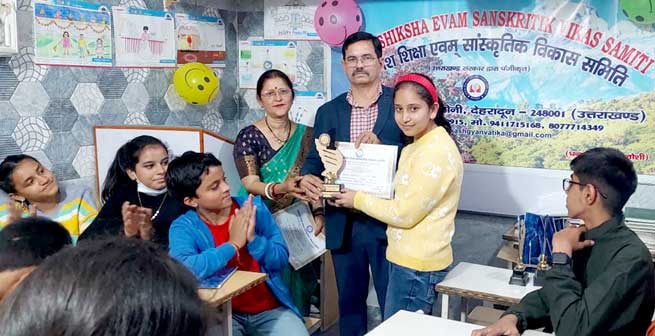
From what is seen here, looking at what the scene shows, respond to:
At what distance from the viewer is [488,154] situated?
12.1 ft

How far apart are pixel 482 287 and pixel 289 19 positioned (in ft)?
8.14

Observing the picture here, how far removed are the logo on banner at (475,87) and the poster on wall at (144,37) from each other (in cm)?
183

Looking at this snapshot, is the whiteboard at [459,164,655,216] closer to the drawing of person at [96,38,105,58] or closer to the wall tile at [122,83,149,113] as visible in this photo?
the wall tile at [122,83,149,113]

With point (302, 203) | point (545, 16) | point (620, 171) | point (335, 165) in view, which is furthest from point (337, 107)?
point (545, 16)

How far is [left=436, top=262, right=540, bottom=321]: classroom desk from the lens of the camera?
7.73ft

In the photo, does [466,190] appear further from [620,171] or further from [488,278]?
[620,171]

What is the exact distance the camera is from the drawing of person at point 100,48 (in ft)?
10.5

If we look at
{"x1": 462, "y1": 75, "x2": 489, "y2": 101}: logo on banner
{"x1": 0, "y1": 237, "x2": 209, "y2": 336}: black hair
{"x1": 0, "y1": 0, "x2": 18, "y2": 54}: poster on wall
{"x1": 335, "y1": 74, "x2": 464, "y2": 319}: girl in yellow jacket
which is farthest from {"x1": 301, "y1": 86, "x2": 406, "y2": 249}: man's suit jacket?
{"x1": 0, "y1": 237, "x2": 209, "y2": 336}: black hair

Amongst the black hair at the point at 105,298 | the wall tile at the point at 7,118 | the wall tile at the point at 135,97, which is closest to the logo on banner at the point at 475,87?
the wall tile at the point at 135,97

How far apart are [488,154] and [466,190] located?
0.88 ft

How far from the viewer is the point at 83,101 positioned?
318cm

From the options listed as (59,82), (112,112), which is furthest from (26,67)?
(112,112)

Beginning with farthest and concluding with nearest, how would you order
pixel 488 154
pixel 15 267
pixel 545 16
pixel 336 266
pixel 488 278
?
pixel 488 154
pixel 545 16
pixel 336 266
pixel 488 278
pixel 15 267

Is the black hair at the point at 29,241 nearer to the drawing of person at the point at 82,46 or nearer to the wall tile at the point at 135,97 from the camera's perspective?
the drawing of person at the point at 82,46
